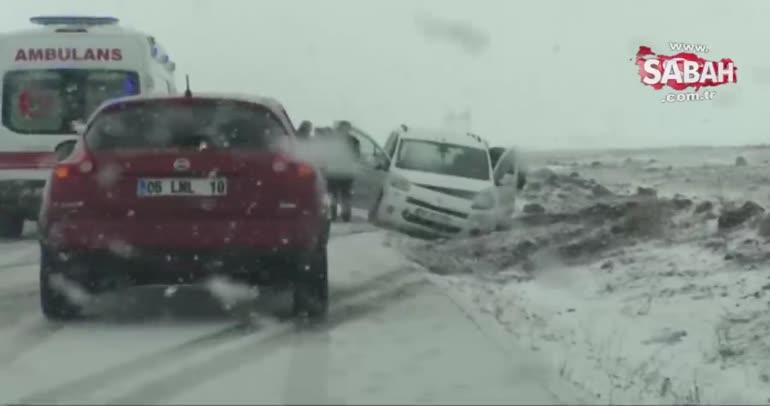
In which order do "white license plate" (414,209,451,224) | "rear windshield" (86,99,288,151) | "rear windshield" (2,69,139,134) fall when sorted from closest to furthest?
"rear windshield" (86,99,288,151), "rear windshield" (2,69,139,134), "white license plate" (414,209,451,224)

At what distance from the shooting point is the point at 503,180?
21438 mm

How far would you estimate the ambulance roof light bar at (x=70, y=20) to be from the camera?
56.0 feet

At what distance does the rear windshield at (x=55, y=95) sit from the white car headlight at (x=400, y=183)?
4943 millimetres

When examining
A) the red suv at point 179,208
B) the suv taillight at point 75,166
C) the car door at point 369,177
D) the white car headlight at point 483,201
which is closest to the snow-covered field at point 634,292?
the white car headlight at point 483,201

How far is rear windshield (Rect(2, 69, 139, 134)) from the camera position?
16125mm

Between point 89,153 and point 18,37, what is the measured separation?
28.7 feet

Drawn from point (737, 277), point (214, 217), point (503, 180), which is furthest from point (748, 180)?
point (214, 217)

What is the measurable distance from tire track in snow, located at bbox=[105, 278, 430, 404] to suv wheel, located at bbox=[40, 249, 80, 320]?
1.41 m

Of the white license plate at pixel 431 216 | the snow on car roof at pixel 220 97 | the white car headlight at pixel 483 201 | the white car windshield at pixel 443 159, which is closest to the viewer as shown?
the snow on car roof at pixel 220 97

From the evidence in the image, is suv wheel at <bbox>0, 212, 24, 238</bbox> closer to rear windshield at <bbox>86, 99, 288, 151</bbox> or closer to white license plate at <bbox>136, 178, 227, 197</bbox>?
rear windshield at <bbox>86, 99, 288, 151</bbox>

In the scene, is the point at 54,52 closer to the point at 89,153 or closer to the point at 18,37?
the point at 18,37

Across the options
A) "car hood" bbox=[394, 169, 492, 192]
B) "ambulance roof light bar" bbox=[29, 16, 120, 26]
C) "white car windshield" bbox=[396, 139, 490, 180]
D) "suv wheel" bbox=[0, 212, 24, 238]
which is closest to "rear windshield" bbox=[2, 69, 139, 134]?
"ambulance roof light bar" bbox=[29, 16, 120, 26]

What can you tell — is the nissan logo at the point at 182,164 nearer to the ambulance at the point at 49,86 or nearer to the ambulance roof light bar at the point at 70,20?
the ambulance at the point at 49,86

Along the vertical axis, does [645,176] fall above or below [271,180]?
below
